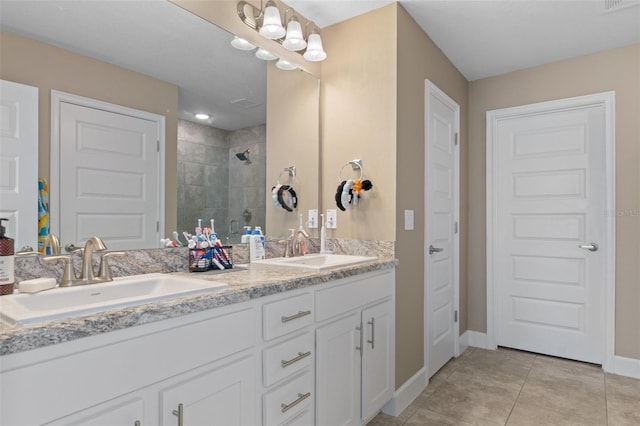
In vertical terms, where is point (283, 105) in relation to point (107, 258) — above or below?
above

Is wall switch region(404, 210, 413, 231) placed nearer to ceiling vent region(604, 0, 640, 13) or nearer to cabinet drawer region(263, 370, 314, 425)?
cabinet drawer region(263, 370, 314, 425)

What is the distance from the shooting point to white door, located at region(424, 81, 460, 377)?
105 inches

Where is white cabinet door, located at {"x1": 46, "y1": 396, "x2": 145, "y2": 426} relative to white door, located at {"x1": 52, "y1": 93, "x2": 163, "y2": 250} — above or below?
below

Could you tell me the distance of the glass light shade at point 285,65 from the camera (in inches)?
92.8

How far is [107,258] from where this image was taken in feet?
4.66

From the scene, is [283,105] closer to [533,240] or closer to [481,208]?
[481,208]

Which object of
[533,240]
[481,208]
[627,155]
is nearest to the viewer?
[627,155]

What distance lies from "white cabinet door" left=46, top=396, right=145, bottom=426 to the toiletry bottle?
49 cm

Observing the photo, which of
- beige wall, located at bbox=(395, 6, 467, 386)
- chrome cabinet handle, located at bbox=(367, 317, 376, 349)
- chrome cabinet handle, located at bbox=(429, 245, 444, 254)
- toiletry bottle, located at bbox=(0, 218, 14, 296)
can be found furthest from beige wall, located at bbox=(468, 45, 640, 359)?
toiletry bottle, located at bbox=(0, 218, 14, 296)

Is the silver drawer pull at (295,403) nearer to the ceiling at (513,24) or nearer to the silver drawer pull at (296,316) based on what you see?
the silver drawer pull at (296,316)

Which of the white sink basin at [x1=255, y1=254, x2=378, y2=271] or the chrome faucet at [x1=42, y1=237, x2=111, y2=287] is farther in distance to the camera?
the white sink basin at [x1=255, y1=254, x2=378, y2=271]

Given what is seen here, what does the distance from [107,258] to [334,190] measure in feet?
4.67

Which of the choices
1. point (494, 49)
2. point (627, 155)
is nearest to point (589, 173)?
point (627, 155)

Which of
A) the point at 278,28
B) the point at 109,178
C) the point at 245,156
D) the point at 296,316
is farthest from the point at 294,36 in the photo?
the point at 296,316
